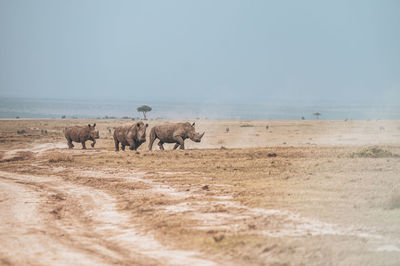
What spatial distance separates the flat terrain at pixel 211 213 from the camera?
800 centimetres

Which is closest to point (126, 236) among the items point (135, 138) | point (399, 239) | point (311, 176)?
point (399, 239)

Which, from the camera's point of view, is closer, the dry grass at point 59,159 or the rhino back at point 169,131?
the dry grass at point 59,159

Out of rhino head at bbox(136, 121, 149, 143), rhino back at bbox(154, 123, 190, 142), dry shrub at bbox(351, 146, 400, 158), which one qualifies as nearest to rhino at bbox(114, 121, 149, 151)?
rhino head at bbox(136, 121, 149, 143)

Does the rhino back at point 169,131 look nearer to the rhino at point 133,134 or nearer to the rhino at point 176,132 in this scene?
the rhino at point 176,132

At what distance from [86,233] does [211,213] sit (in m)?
2.81

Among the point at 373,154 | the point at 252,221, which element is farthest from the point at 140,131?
the point at 252,221

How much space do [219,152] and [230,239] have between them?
16.5 metres

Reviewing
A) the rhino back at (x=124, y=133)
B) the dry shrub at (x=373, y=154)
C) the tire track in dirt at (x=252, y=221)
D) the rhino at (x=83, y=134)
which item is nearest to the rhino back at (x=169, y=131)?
the rhino back at (x=124, y=133)

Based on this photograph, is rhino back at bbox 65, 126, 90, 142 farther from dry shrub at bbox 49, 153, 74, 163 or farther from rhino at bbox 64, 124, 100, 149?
dry shrub at bbox 49, 153, 74, 163

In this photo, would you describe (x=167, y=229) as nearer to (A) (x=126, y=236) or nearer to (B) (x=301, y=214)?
(A) (x=126, y=236)

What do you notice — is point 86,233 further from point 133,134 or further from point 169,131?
point 133,134

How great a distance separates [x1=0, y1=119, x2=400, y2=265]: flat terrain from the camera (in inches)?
315

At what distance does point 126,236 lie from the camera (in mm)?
9469

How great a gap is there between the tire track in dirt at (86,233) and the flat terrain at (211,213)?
2 centimetres
